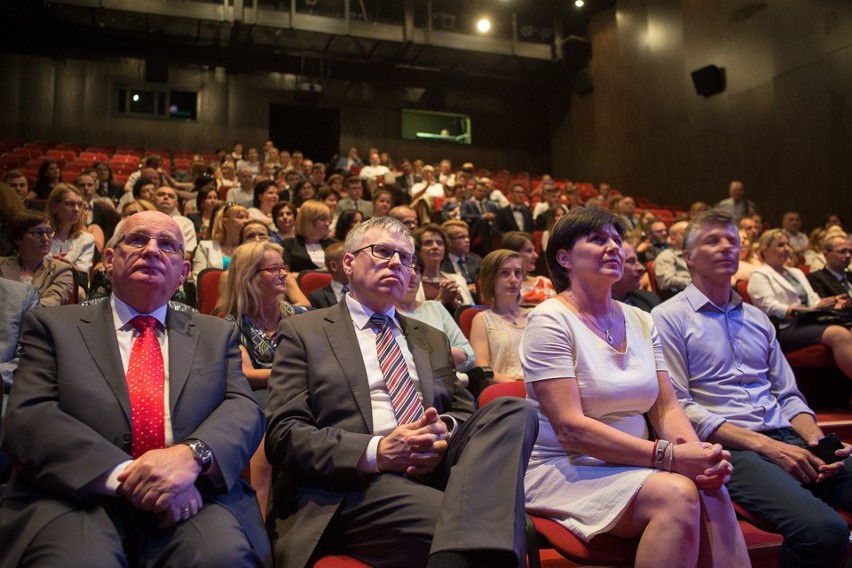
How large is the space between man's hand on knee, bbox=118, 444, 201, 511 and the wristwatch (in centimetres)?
3

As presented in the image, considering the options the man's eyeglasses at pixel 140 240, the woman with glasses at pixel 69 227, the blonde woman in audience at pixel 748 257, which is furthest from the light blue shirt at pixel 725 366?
the woman with glasses at pixel 69 227

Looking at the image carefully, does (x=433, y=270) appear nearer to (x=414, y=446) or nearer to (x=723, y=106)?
(x=414, y=446)

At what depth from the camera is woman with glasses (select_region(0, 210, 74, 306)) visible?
264cm

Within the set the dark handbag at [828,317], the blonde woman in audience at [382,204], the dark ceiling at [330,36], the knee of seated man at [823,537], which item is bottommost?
the knee of seated man at [823,537]

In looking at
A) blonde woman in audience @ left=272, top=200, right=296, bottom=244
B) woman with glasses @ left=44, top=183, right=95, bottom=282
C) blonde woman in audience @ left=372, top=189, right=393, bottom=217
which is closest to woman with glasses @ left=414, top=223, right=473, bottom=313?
blonde woman in audience @ left=272, top=200, right=296, bottom=244

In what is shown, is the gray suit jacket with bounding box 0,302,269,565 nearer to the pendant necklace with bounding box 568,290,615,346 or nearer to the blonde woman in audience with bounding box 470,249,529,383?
the pendant necklace with bounding box 568,290,615,346

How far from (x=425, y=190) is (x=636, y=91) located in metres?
4.48

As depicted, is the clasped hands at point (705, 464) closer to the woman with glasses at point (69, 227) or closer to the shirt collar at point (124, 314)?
the shirt collar at point (124, 314)

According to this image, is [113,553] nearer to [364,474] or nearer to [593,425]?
[364,474]

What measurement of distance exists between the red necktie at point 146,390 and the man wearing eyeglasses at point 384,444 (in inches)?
9.2

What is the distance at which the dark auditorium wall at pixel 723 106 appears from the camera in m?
6.91

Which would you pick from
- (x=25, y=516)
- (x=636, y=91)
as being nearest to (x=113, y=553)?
(x=25, y=516)

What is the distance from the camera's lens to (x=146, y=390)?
1.35 metres

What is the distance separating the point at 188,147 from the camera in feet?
32.7
